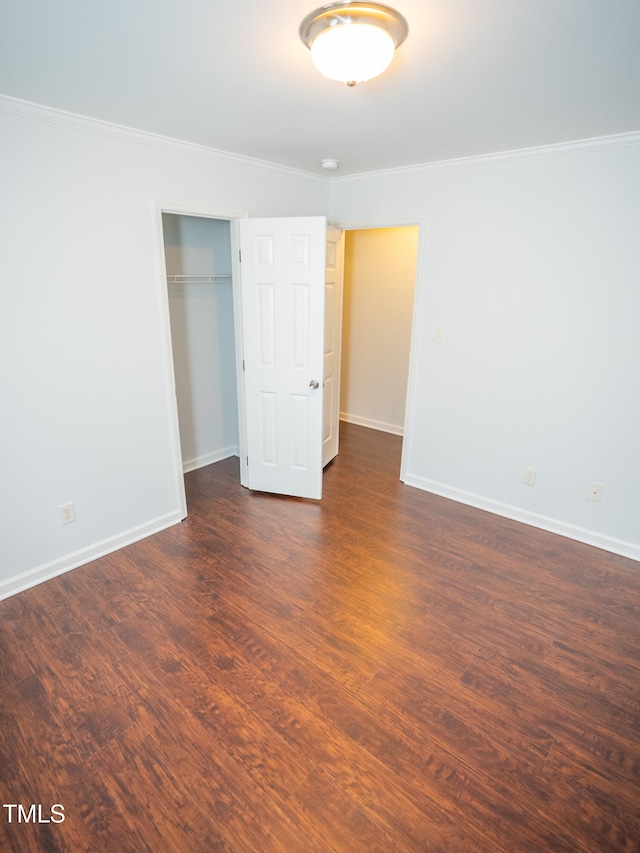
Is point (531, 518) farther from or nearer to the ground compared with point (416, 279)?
nearer to the ground

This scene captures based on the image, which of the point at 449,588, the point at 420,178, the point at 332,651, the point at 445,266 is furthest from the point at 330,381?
the point at 332,651

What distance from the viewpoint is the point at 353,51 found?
4.62ft

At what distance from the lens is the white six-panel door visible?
3041mm

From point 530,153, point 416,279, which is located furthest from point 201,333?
point 530,153

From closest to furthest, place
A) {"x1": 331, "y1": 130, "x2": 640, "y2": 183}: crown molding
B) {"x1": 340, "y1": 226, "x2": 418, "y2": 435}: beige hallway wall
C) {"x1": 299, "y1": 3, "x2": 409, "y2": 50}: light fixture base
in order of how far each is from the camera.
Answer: {"x1": 299, "y1": 3, "x2": 409, "y2": 50}: light fixture base, {"x1": 331, "y1": 130, "x2": 640, "y2": 183}: crown molding, {"x1": 340, "y1": 226, "x2": 418, "y2": 435}: beige hallway wall

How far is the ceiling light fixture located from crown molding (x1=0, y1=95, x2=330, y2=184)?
1.39 meters

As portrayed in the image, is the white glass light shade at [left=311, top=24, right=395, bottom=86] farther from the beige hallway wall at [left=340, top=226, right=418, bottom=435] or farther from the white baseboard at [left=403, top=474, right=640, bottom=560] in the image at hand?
the beige hallway wall at [left=340, top=226, right=418, bottom=435]

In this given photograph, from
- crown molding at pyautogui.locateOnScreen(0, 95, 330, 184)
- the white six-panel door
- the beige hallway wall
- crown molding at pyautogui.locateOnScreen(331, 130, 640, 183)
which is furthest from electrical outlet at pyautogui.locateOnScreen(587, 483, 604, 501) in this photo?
crown molding at pyautogui.locateOnScreen(0, 95, 330, 184)

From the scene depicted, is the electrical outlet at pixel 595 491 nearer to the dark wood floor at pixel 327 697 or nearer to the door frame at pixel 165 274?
the dark wood floor at pixel 327 697

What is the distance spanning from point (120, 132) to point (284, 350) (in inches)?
62.8

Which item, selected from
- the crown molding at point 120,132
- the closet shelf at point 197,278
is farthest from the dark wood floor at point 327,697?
the crown molding at point 120,132

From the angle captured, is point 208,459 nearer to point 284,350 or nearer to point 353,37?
point 284,350

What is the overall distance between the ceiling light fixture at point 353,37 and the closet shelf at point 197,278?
2340 millimetres

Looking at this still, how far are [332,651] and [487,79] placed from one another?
2.58 metres
